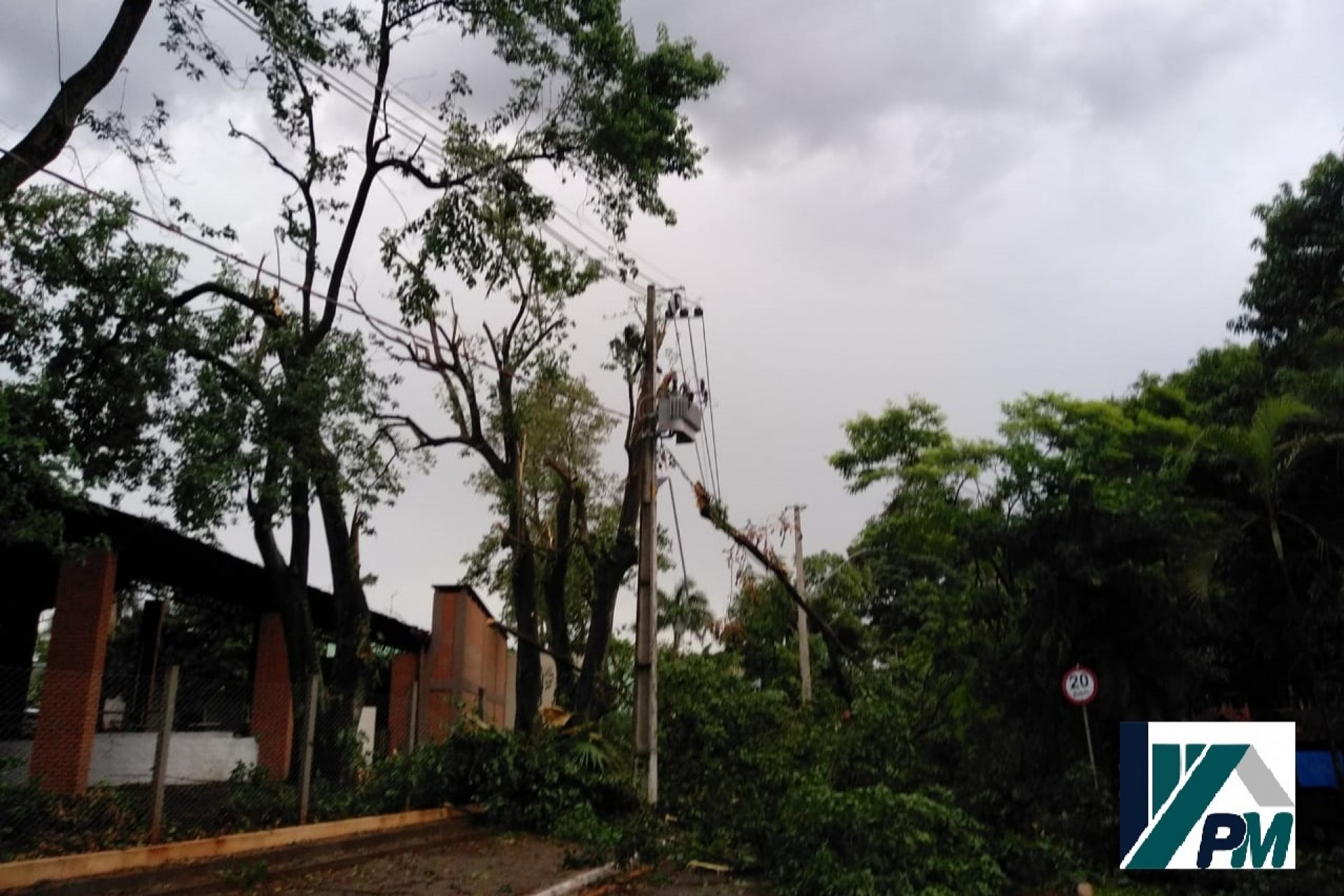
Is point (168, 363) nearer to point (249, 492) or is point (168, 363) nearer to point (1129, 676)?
point (249, 492)

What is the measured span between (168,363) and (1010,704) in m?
11.8

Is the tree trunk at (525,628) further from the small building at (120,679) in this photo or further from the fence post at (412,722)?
the fence post at (412,722)

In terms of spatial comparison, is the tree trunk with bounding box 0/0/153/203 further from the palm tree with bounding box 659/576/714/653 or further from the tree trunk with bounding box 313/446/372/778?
the palm tree with bounding box 659/576/714/653

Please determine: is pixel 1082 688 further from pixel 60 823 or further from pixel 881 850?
pixel 60 823

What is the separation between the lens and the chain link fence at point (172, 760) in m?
10.4

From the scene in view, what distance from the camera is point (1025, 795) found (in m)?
13.6

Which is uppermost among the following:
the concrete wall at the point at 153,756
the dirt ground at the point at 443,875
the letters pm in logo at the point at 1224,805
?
the concrete wall at the point at 153,756

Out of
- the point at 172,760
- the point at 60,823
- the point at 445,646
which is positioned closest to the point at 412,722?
the point at 172,760

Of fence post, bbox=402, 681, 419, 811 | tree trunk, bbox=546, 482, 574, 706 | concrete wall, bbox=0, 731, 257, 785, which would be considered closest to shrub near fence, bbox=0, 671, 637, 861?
concrete wall, bbox=0, 731, 257, 785

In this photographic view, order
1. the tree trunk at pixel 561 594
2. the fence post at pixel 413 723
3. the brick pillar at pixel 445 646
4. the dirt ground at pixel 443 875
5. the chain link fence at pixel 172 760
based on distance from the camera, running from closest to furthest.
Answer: the dirt ground at pixel 443 875, the chain link fence at pixel 172 760, the fence post at pixel 413 723, the tree trunk at pixel 561 594, the brick pillar at pixel 445 646

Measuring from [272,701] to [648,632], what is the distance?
6690mm

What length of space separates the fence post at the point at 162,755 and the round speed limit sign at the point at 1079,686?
9846mm

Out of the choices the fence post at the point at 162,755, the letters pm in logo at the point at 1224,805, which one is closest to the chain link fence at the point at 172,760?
the fence post at the point at 162,755

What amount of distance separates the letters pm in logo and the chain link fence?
917 centimetres
